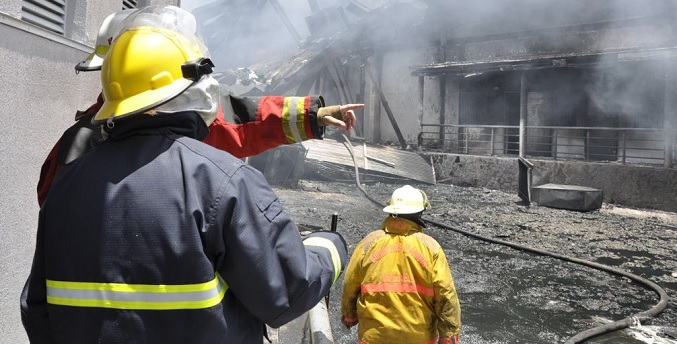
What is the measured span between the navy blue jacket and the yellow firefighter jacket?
1.52 m

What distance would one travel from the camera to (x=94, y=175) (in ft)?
3.43

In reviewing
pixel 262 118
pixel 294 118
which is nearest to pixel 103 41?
pixel 262 118

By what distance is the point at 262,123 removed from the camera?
204cm

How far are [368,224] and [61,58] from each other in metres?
5.95

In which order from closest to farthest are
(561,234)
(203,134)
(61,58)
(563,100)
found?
(203,134), (61,58), (561,234), (563,100)

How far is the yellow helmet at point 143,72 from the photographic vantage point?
3.57 feet

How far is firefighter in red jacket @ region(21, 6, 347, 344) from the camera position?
3.28 feet

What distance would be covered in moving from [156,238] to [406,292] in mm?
1764

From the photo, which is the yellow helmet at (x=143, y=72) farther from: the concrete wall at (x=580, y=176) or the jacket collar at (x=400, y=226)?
the concrete wall at (x=580, y=176)

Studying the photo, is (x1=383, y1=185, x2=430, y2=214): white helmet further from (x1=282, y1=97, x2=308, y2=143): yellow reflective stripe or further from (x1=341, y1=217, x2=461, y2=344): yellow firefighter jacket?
(x1=282, y1=97, x2=308, y2=143): yellow reflective stripe

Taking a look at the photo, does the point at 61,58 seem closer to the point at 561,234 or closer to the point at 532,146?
the point at 561,234

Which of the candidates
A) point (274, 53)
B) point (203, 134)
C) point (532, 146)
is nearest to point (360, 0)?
point (274, 53)

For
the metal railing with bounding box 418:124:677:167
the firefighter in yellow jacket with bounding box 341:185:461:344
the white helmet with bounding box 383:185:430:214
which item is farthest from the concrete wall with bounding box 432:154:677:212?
the firefighter in yellow jacket with bounding box 341:185:461:344

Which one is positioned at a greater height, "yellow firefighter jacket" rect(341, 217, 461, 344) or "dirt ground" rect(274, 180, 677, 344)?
"yellow firefighter jacket" rect(341, 217, 461, 344)
